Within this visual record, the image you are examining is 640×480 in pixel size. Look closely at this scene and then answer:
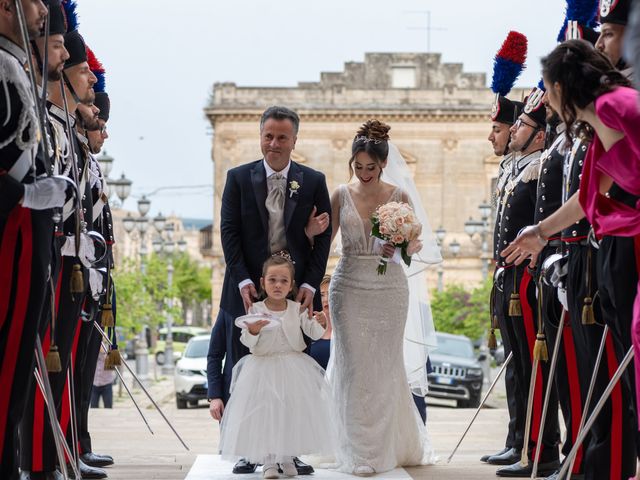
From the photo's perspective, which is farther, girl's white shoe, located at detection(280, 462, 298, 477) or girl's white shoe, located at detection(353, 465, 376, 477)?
girl's white shoe, located at detection(353, 465, 376, 477)

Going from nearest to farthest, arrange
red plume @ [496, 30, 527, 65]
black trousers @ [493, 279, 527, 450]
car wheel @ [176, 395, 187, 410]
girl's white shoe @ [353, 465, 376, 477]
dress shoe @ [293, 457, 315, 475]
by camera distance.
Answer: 1. dress shoe @ [293, 457, 315, 475]
2. girl's white shoe @ [353, 465, 376, 477]
3. black trousers @ [493, 279, 527, 450]
4. red plume @ [496, 30, 527, 65]
5. car wheel @ [176, 395, 187, 410]

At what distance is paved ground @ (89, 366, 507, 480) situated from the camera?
883 centimetres

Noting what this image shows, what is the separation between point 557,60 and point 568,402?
8.70 ft

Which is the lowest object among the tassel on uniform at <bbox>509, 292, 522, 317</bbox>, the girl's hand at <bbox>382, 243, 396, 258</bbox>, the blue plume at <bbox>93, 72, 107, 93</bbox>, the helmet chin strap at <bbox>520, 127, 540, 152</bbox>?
the tassel on uniform at <bbox>509, 292, 522, 317</bbox>

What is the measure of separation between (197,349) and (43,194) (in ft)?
67.7

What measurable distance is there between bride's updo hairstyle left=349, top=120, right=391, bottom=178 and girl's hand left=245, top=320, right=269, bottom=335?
161cm

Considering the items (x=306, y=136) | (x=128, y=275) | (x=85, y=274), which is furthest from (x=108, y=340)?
(x=306, y=136)

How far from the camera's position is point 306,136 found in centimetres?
5781

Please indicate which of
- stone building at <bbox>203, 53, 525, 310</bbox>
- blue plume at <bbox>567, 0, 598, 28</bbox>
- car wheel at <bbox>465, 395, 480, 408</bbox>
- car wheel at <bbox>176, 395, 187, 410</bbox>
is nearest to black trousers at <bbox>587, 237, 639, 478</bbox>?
blue plume at <bbox>567, 0, 598, 28</bbox>

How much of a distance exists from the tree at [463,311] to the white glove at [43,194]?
98.8 feet

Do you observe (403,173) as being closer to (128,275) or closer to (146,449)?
(146,449)

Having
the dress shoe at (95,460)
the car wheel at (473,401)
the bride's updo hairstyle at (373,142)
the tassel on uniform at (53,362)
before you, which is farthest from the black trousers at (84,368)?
the car wheel at (473,401)

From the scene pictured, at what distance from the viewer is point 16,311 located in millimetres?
5781

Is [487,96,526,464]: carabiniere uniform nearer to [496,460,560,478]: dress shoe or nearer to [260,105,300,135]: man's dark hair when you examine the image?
[496,460,560,478]: dress shoe
